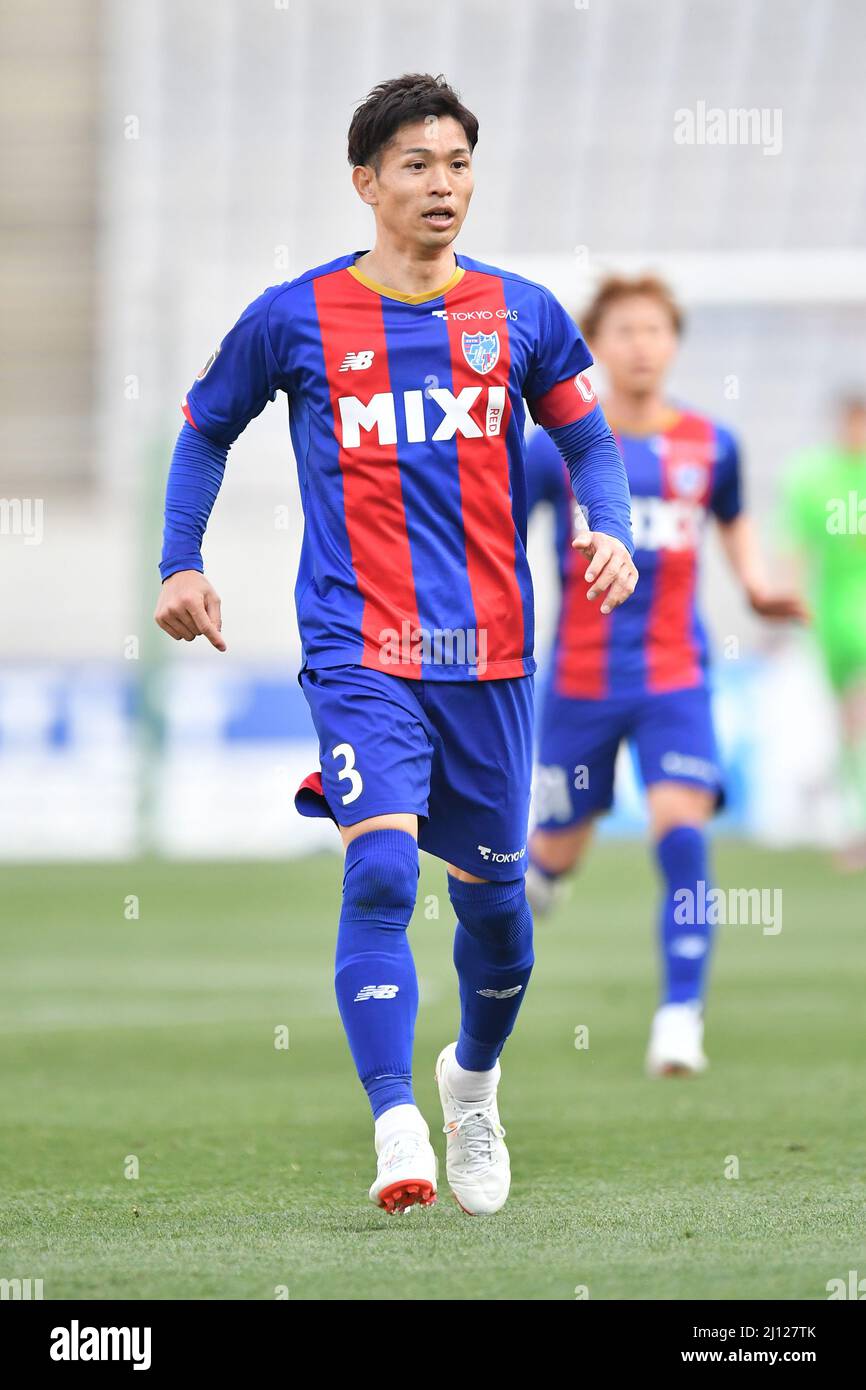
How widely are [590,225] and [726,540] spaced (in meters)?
17.0

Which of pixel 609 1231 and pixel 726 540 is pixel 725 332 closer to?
pixel 726 540

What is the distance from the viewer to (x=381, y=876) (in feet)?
11.7

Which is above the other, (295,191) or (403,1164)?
(295,191)

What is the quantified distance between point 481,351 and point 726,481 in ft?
8.71

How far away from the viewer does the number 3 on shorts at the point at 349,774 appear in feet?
11.9

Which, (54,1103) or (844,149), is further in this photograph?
(844,149)

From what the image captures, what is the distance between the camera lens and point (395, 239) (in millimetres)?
3846

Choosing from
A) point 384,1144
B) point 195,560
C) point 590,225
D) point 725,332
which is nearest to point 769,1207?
point 384,1144

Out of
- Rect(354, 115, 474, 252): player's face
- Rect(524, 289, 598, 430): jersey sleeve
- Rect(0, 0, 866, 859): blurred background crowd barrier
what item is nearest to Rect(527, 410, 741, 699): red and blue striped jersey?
Rect(524, 289, 598, 430): jersey sleeve

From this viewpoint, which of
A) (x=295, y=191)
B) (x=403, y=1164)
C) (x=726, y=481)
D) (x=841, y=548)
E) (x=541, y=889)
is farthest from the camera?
(x=295, y=191)

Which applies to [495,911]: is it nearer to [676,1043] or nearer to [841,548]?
[676,1043]

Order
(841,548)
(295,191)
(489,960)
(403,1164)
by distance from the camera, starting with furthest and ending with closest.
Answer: (295,191) → (841,548) → (489,960) → (403,1164)

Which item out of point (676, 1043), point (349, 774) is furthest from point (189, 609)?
point (676, 1043)

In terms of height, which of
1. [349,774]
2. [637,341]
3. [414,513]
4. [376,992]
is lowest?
[376,992]
